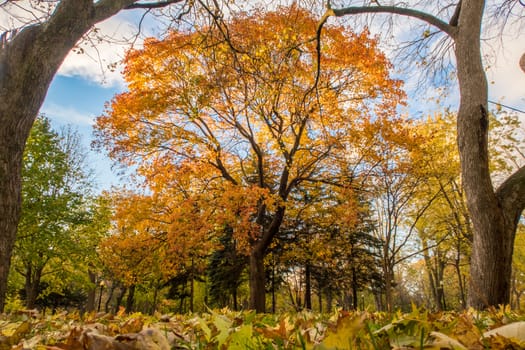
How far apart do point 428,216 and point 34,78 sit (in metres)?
21.7

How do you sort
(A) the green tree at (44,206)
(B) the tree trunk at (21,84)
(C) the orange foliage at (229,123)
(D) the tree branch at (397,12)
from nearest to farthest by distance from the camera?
(B) the tree trunk at (21,84)
(D) the tree branch at (397,12)
(C) the orange foliage at (229,123)
(A) the green tree at (44,206)

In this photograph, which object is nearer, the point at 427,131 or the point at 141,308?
the point at 427,131

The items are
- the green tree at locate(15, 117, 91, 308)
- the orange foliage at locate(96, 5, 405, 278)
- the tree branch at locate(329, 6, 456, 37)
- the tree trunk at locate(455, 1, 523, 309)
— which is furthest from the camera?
the green tree at locate(15, 117, 91, 308)

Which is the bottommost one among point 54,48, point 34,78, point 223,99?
point 34,78

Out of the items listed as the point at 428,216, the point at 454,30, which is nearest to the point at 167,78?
the point at 454,30

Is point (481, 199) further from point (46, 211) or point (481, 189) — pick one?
point (46, 211)

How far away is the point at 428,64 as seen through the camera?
6.85 metres

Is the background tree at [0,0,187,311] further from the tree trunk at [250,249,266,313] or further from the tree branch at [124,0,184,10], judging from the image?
the tree trunk at [250,249,266,313]

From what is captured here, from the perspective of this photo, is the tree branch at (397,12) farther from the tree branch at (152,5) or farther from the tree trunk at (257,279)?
the tree trunk at (257,279)

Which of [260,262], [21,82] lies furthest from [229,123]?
[21,82]

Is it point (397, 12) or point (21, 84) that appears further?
point (397, 12)

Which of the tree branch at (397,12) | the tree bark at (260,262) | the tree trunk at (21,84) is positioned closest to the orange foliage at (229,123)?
the tree bark at (260,262)

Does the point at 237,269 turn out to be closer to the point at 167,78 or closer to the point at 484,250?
the point at 167,78

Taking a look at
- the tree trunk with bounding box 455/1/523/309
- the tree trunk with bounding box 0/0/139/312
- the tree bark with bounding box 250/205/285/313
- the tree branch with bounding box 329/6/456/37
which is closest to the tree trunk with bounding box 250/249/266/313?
the tree bark with bounding box 250/205/285/313
